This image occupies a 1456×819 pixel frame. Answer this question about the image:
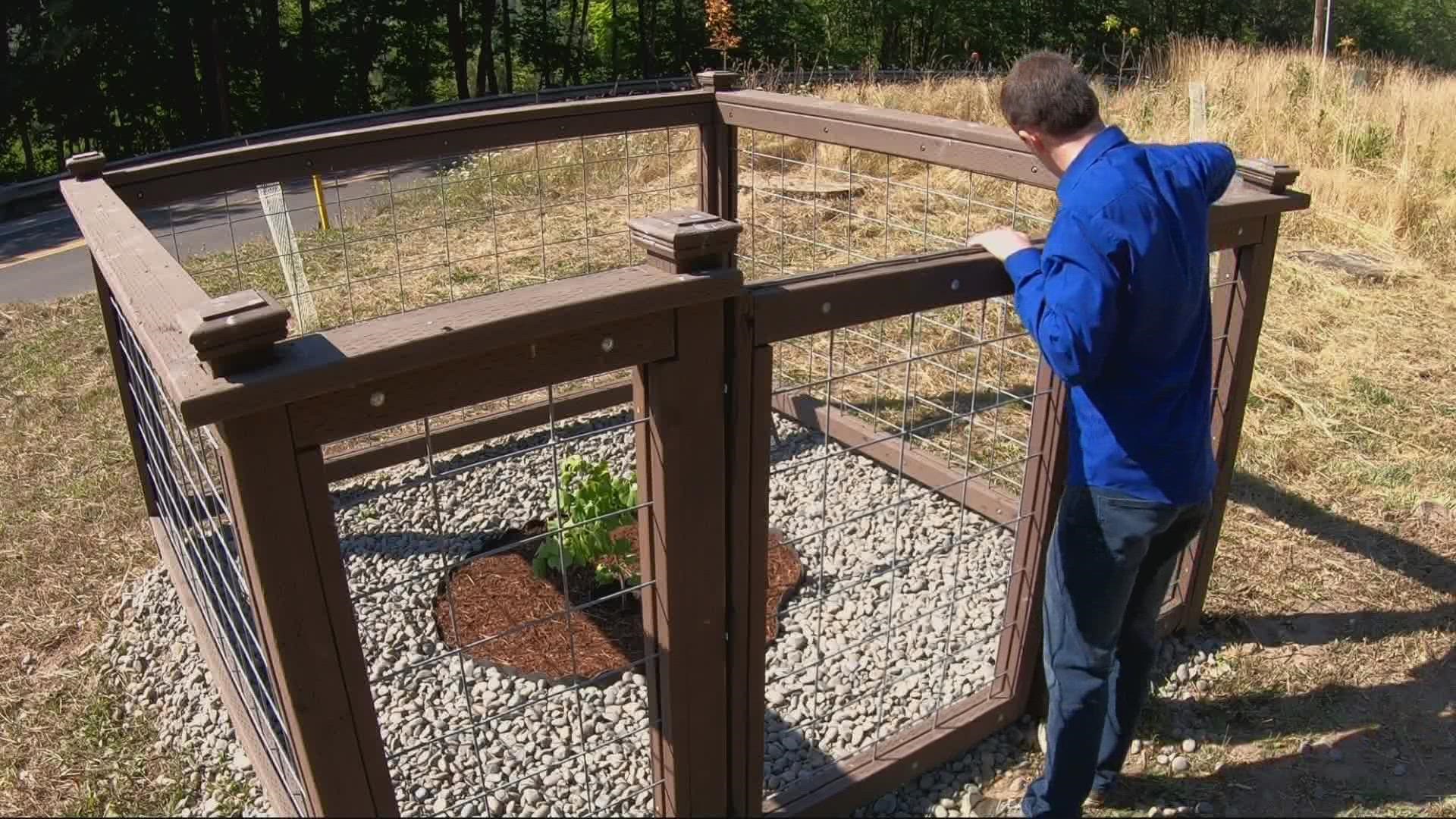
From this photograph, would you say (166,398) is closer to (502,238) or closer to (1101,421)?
(1101,421)

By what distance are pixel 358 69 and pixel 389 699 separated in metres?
24.0

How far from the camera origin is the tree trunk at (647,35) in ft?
93.9

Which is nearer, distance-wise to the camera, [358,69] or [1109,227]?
[1109,227]

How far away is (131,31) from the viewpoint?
65.0 feet

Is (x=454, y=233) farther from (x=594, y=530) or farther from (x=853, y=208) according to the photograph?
(x=594, y=530)

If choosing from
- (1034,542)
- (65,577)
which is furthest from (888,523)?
(65,577)

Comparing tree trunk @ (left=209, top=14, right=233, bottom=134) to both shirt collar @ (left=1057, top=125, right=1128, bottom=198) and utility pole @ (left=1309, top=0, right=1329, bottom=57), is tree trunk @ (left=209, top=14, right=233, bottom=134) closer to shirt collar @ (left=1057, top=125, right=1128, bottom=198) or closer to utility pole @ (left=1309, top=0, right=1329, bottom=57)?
utility pole @ (left=1309, top=0, right=1329, bottom=57)

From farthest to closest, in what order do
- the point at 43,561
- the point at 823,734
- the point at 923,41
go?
1. the point at 923,41
2. the point at 43,561
3. the point at 823,734

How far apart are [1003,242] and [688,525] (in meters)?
1.04

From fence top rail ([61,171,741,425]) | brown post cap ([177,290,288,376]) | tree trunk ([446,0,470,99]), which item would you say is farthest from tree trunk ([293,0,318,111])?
brown post cap ([177,290,288,376])

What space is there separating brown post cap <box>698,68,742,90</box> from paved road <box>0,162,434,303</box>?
11.8 feet

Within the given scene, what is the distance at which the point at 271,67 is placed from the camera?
74.9ft

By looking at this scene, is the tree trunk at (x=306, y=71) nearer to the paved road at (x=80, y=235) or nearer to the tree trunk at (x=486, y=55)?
the tree trunk at (x=486, y=55)

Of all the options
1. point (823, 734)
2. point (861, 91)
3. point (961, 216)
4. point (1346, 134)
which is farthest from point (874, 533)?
point (861, 91)
